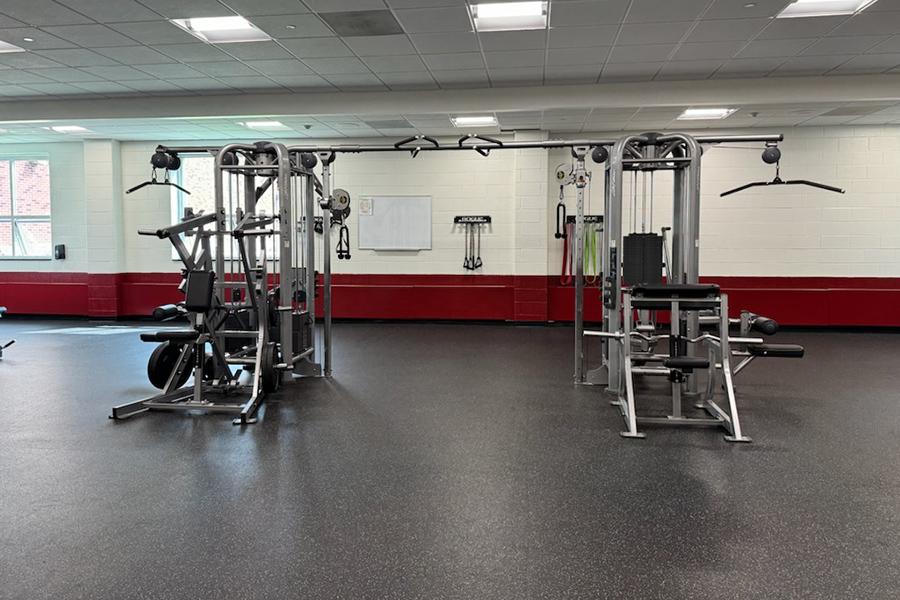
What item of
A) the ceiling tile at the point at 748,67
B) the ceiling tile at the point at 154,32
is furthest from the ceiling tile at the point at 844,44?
the ceiling tile at the point at 154,32

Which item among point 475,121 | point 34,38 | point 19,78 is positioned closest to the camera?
point 34,38

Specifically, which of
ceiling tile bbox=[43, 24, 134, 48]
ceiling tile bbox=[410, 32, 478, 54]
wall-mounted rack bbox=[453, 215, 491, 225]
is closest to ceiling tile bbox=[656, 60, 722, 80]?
ceiling tile bbox=[410, 32, 478, 54]

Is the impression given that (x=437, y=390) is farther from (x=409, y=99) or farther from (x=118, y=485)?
(x=409, y=99)

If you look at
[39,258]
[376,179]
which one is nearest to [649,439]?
[376,179]

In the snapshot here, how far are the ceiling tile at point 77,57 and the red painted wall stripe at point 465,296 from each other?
14.2 feet

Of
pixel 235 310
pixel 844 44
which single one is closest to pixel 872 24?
pixel 844 44

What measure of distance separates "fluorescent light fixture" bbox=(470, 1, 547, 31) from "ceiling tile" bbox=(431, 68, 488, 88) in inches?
46.5

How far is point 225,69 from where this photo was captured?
6.19 meters

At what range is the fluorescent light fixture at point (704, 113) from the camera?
7.36m

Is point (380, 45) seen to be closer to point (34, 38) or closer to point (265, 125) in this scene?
point (34, 38)

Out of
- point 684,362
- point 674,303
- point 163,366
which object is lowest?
point 163,366

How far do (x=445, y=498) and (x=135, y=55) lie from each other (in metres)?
5.18

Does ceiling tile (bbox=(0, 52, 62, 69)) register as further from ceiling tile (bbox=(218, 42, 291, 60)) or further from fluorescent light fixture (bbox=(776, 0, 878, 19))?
fluorescent light fixture (bbox=(776, 0, 878, 19))

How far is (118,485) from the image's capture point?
2.96 m
